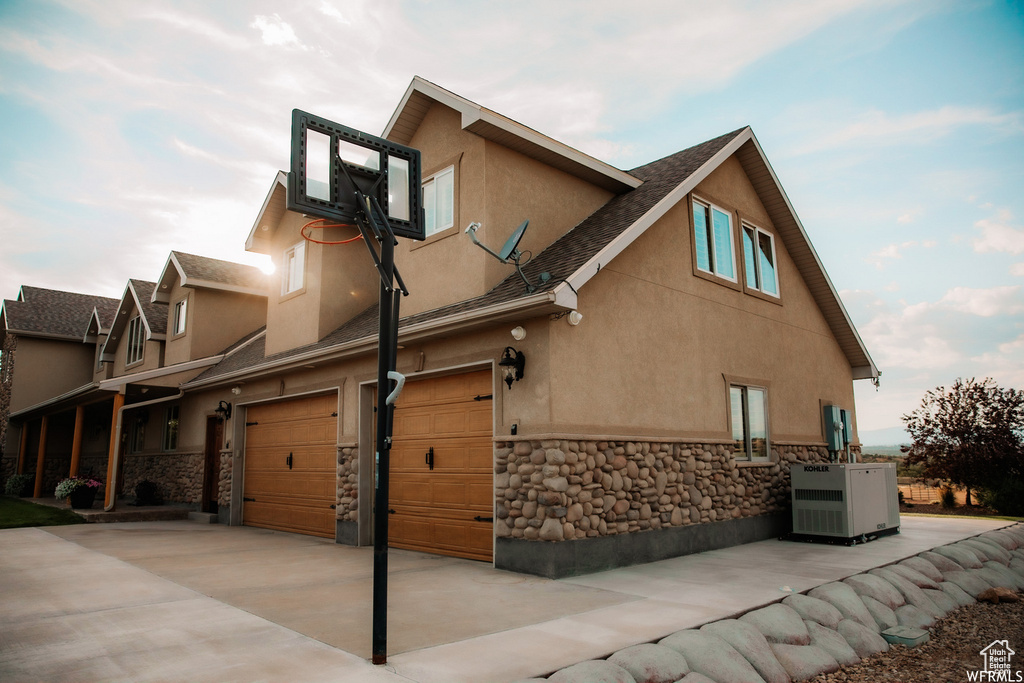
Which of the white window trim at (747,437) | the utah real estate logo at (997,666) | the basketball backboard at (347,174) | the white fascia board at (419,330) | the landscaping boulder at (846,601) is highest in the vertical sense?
the basketball backboard at (347,174)

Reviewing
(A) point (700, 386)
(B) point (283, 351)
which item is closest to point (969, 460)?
(A) point (700, 386)

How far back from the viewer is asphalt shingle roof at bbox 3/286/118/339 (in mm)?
24094

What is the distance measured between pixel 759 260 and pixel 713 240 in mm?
1714

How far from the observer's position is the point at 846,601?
6.12 m

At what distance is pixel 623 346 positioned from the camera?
8.45 metres

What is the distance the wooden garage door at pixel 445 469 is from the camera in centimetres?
839

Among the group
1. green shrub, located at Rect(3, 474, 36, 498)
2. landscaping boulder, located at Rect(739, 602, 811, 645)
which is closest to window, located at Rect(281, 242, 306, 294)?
landscaping boulder, located at Rect(739, 602, 811, 645)

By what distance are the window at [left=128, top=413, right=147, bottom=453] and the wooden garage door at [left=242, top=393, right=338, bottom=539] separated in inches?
296

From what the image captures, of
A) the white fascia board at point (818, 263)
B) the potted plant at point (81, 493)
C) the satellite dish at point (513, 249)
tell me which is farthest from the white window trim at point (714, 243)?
the potted plant at point (81, 493)

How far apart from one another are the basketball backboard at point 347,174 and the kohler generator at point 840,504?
26.6 ft

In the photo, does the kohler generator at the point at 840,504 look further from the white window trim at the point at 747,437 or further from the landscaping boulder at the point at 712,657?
the landscaping boulder at the point at 712,657

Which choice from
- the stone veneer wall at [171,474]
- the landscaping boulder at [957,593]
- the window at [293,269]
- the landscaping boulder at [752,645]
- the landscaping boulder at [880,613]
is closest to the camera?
the landscaping boulder at [752,645]

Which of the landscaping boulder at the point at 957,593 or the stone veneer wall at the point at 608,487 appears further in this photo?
the stone veneer wall at the point at 608,487

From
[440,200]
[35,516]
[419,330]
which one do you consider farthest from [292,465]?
[35,516]
